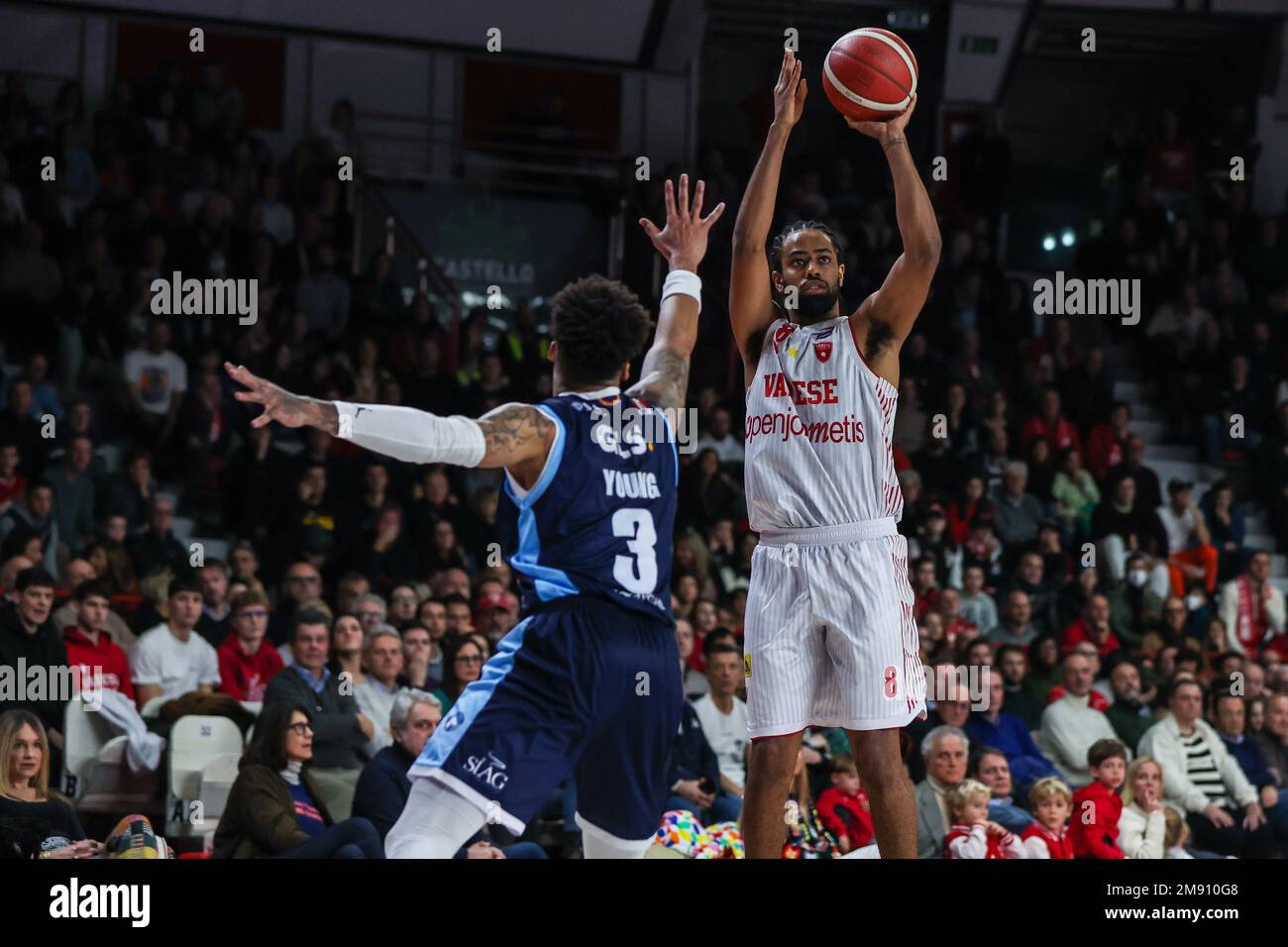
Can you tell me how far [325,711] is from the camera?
302 inches

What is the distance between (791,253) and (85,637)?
4.56 meters

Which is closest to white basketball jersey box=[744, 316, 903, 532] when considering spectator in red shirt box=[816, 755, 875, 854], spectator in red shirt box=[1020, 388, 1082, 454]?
spectator in red shirt box=[816, 755, 875, 854]

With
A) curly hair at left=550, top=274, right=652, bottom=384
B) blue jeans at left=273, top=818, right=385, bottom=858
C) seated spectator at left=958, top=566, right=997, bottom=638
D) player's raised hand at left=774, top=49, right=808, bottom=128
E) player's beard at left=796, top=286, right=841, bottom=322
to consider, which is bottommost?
blue jeans at left=273, top=818, right=385, bottom=858

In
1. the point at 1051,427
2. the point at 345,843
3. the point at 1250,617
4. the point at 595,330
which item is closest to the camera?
the point at 595,330

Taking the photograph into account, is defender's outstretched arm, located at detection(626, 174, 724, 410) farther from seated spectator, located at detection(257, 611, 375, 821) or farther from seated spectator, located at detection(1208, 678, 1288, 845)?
seated spectator, located at detection(1208, 678, 1288, 845)

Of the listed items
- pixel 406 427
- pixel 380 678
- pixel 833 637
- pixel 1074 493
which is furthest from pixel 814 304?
pixel 1074 493

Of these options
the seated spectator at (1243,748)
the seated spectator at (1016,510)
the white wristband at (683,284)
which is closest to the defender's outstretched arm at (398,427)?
the white wristband at (683,284)

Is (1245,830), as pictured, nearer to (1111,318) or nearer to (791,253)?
(791,253)

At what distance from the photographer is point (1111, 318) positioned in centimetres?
1546

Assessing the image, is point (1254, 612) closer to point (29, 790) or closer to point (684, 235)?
point (684, 235)

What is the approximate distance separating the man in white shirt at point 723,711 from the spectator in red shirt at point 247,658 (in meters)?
2.23

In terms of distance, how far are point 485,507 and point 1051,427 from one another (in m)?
4.76

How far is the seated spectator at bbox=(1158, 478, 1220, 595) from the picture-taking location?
38.7 feet
